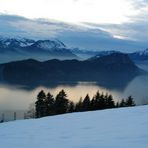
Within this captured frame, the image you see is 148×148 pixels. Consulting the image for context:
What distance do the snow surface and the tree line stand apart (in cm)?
3916

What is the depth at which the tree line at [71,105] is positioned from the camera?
48.2 m

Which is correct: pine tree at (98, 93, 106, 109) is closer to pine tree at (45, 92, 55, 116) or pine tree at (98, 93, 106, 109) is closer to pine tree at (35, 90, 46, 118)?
pine tree at (45, 92, 55, 116)

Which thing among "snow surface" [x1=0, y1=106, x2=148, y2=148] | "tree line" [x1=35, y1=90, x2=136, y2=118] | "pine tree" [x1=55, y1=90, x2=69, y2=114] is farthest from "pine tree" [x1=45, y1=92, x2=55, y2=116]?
"snow surface" [x1=0, y1=106, x2=148, y2=148]

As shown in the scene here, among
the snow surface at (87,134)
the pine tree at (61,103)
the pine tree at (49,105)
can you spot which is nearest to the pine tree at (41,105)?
the pine tree at (49,105)

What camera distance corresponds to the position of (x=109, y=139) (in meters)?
5.60

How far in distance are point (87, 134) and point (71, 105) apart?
4935 centimetres

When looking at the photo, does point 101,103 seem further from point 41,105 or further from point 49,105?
point 41,105

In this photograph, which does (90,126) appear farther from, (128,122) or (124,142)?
(124,142)

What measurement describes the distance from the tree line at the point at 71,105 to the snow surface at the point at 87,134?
128 ft

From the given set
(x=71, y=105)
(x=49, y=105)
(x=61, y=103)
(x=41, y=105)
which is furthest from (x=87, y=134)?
(x=41, y=105)

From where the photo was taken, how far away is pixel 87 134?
6.36 meters

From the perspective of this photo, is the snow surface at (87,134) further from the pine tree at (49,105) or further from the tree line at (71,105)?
the pine tree at (49,105)

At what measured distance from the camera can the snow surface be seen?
541 cm

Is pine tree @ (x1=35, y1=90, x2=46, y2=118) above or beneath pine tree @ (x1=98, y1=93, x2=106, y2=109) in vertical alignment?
beneath
